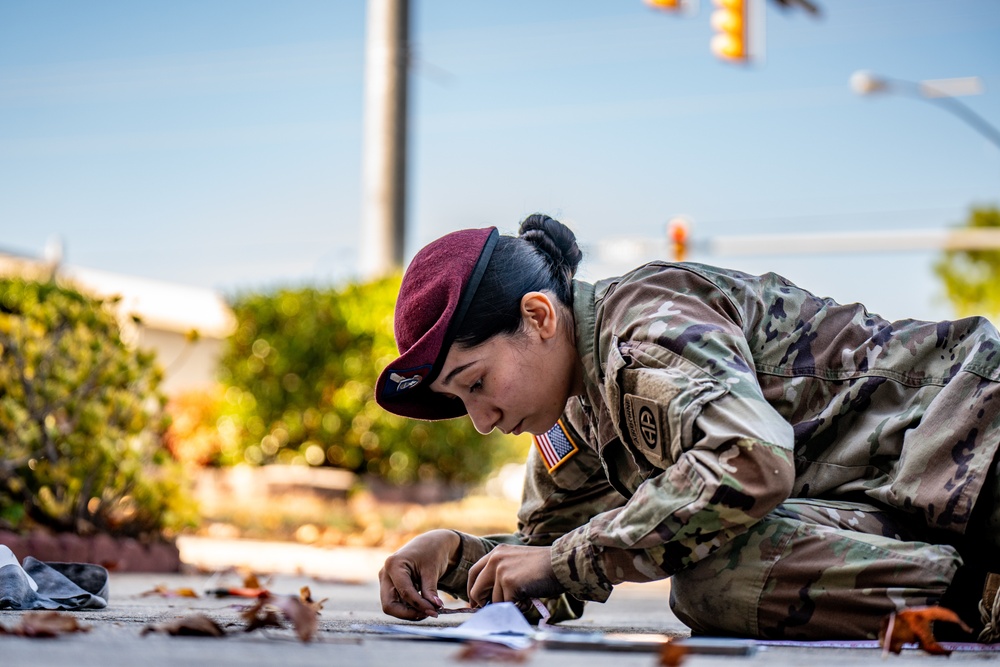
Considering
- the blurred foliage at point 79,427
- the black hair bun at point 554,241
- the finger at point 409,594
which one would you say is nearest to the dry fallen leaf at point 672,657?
the finger at point 409,594

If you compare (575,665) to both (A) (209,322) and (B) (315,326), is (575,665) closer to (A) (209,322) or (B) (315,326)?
(B) (315,326)

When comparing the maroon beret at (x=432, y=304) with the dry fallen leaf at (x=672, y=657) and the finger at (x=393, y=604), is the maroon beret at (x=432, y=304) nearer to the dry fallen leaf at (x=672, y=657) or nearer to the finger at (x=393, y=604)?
the finger at (x=393, y=604)

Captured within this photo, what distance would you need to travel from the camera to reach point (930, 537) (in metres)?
2.31

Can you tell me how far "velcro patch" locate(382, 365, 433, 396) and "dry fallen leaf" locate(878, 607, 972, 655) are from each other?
1023 millimetres

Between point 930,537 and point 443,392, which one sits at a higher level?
point 443,392

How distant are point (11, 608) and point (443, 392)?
3.41ft

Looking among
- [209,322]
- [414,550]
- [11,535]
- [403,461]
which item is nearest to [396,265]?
[403,461]

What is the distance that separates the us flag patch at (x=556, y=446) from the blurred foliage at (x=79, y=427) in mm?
2240

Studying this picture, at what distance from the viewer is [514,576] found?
7.30 feet

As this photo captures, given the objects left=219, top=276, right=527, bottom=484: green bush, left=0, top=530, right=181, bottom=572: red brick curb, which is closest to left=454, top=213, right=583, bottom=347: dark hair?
left=0, top=530, right=181, bottom=572: red brick curb

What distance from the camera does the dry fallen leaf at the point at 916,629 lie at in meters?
1.89

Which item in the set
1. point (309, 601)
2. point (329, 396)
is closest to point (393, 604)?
point (309, 601)

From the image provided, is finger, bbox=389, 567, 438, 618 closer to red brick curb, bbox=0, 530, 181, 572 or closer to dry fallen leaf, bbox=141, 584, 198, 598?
dry fallen leaf, bbox=141, 584, 198, 598

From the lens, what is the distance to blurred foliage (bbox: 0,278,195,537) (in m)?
4.22
